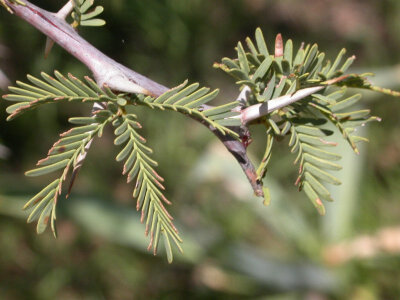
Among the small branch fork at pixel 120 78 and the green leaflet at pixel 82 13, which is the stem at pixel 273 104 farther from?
the green leaflet at pixel 82 13

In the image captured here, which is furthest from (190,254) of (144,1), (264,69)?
(264,69)

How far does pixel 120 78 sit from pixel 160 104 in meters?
0.04

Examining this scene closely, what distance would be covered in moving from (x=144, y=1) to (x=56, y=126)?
0.50 m

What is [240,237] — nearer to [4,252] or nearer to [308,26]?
[4,252]

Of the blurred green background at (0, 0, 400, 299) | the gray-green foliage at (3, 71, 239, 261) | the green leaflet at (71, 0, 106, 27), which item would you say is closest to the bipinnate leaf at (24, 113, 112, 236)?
the gray-green foliage at (3, 71, 239, 261)

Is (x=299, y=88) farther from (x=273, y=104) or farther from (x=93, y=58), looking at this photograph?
(x=93, y=58)

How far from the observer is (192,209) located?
168cm

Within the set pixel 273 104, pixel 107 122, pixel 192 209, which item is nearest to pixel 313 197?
pixel 273 104

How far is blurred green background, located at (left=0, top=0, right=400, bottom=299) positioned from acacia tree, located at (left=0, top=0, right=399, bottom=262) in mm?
917

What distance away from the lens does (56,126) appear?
1.62m

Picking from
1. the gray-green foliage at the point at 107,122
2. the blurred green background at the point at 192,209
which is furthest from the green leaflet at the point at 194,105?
the blurred green background at the point at 192,209

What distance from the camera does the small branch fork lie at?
43 cm

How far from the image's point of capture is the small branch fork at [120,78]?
1.42 ft

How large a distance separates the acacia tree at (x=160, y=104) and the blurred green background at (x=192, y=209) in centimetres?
92
